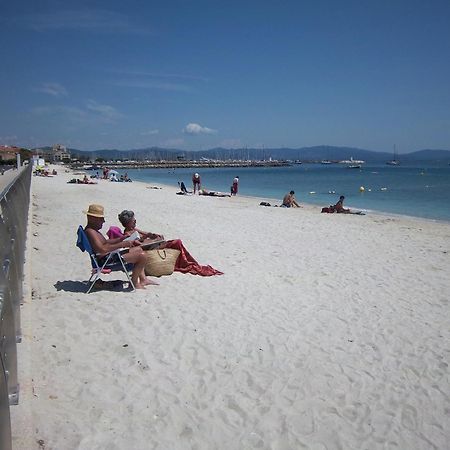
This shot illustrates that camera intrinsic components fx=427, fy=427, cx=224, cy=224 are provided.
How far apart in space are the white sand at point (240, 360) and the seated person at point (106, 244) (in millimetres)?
352

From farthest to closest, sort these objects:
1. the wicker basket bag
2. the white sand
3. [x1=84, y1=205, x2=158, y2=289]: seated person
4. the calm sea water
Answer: the calm sea water, the wicker basket bag, [x1=84, y1=205, x2=158, y2=289]: seated person, the white sand

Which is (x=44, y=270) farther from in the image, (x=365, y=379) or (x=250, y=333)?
(x=365, y=379)

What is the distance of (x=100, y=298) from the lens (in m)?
5.25

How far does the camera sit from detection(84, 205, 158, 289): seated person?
5.27 meters

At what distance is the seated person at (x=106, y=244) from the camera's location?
5273 mm

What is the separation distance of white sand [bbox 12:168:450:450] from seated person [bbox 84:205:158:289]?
35 centimetres

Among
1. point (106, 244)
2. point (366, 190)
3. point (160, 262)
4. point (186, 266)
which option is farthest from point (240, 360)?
point (366, 190)

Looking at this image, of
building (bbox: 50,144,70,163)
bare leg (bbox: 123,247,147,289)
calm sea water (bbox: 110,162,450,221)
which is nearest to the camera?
bare leg (bbox: 123,247,147,289)

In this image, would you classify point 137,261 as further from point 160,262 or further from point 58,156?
point 58,156

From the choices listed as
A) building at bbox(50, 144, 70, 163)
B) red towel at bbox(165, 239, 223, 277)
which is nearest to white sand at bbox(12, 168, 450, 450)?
red towel at bbox(165, 239, 223, 277)

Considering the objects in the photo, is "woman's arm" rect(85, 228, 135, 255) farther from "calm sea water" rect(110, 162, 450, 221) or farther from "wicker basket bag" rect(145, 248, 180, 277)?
"calm sea water" rect(110, 162, 450, 221)

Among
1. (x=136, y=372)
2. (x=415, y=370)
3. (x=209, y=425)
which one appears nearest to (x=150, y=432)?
(x=209, y=425)

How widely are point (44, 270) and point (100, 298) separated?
1.80 m

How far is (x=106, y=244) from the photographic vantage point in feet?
17.5
